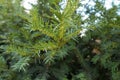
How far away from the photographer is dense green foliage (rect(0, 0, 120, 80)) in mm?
963

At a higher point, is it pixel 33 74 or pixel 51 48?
pixel 51 48

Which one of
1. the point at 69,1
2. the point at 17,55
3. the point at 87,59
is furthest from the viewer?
the point at 87,59

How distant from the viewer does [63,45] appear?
1018 mm

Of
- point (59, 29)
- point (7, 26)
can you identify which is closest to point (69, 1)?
point (59, 29)

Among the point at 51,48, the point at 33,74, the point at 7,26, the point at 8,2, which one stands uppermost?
the point at 8,2

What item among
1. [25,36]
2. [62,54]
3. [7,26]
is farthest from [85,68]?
[7,26]

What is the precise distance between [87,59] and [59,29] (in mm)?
283

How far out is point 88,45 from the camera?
1.21m

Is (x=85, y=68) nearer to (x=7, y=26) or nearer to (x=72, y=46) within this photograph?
(x=72, y=46)

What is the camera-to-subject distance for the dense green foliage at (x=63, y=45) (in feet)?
3.16

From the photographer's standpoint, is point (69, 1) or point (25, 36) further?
point (25, 36)

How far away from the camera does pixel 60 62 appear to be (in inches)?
44.8

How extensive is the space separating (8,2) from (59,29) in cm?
47

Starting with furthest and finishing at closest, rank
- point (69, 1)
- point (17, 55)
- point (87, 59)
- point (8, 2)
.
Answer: point (8, 2)
point (87, 59)
point (17, 55)
point (69, 1)
